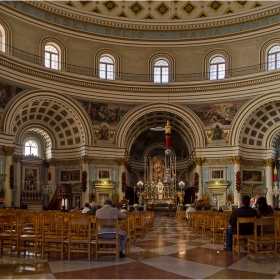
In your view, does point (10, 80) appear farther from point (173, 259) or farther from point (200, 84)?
point (173, 259)

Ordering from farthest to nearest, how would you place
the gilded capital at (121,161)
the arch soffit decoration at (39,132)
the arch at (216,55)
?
the arch at (216,55) → the gilded capital at (121,161) → the arch soffit decoration at (39,132)

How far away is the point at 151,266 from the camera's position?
9.27 meters

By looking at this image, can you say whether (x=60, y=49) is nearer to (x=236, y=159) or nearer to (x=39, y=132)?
(x=39, y=132)

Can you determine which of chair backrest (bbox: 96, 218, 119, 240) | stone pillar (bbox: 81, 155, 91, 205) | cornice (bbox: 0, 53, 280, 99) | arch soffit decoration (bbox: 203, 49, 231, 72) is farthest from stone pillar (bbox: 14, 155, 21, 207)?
chair backrest (bbox: 96, 218, 119, 240)

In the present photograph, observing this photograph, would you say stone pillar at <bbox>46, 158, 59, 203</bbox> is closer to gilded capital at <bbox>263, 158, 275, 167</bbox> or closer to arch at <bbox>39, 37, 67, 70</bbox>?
Result: arch at <bbox>39, 37, 67, 70</bbox>

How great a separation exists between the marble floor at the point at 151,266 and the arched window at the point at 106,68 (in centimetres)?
2862

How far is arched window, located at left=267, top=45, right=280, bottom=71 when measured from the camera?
1418 inches

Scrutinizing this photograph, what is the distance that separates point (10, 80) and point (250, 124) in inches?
811

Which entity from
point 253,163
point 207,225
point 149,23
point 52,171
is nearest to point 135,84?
point 149,23

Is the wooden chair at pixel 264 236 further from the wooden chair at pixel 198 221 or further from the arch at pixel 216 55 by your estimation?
the arch at pixel 216 55

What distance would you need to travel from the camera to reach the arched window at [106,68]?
3878cm

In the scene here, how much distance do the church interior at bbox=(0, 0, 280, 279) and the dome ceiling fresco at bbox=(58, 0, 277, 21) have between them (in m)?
0.09

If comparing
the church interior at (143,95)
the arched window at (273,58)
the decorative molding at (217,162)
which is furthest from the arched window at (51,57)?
the arched window at (273,58)

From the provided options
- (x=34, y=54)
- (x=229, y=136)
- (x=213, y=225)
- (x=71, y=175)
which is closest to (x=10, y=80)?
(x=34, y=54)
